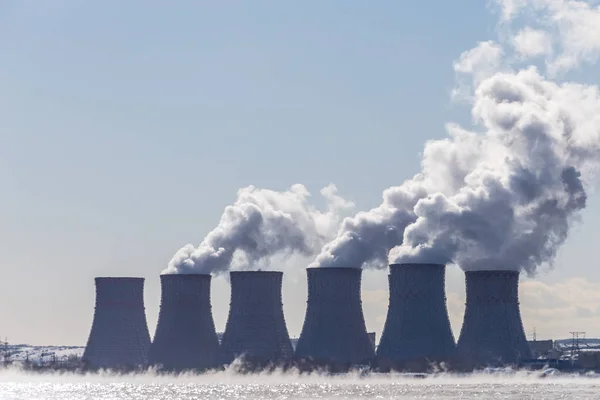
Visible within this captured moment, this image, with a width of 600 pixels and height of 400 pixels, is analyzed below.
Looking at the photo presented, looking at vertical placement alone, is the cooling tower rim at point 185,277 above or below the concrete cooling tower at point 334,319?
above

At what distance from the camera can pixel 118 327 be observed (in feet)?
329

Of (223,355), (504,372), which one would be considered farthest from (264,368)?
(504,372)

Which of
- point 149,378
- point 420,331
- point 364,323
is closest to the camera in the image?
point 420,331

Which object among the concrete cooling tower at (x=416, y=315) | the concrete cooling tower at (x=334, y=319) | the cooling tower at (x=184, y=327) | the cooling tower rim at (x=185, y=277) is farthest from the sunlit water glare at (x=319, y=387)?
the cooling tower rim at (x=185, y=277)

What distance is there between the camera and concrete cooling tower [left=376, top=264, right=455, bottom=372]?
8888 cm

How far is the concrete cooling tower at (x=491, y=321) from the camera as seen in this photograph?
89.4m

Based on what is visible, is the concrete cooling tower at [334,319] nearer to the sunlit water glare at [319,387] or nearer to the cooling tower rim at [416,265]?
the sunlit water glare at [319,387]

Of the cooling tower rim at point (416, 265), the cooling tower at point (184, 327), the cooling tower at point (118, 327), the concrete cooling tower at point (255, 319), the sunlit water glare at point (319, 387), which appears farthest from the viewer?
the cooling tower at point (118, 327)

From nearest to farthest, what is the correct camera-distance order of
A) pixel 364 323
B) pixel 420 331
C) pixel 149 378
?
pixel 420 331
pixel 364 323
pixel 149 378

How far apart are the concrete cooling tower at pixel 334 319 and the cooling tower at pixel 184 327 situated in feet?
25.7

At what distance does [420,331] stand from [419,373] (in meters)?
8.90

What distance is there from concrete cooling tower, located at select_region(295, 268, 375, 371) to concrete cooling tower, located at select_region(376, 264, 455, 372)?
9.83ft

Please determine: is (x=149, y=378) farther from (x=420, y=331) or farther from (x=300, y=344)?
(x=420, y=331)

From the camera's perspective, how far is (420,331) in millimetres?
89562
